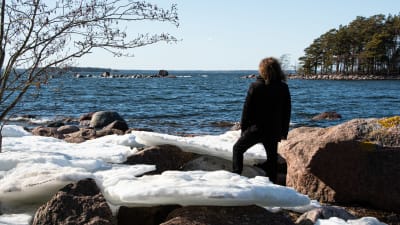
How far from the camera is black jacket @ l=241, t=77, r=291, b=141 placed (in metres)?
6.37

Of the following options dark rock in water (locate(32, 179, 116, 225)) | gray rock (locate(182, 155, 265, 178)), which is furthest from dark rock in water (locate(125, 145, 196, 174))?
dark rock in water (locate(32, 179, 116, 225))

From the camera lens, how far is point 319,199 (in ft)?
22.6

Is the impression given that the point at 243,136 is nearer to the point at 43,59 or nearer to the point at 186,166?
the point at 186,166

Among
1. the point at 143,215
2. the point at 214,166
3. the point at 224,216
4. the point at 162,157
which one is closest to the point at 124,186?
the point at 143,215

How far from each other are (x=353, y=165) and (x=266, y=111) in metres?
1.41

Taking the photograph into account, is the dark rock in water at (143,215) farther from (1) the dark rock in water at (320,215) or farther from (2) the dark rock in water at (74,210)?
(1) the dark rock in water at (320,215)

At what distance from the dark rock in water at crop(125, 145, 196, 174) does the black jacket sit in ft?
4.05

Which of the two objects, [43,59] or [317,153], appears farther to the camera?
[317,153]

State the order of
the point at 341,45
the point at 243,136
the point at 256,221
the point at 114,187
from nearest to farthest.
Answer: the point at 256,221, the point at 114,187, the point at 243,136, the point at 341,45

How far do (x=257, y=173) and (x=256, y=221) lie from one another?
297 cm

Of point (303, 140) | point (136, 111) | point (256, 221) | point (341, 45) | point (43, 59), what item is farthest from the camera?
point (341, 45)

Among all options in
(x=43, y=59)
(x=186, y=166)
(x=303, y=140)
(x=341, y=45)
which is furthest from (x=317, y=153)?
(x=341, y=45)

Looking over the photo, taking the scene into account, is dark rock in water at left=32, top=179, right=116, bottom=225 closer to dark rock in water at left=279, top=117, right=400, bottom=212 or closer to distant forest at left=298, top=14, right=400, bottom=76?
dark rock in water at left=279, top=117, right=400, bottom=212

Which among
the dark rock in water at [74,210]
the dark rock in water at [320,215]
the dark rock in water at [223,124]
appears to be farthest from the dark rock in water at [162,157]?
the dark rock in water at [223,124]
